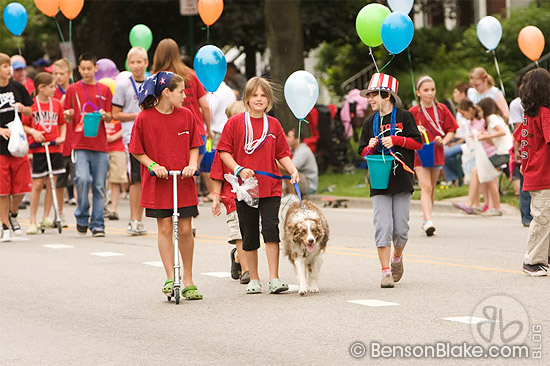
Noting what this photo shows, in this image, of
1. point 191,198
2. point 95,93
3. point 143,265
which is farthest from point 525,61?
point 191,198

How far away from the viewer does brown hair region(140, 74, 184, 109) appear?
30.5 ft

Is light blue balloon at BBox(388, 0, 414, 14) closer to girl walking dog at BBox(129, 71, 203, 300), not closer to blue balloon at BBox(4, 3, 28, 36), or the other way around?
girl walking dog at BBox(129, 71, 203, 300)

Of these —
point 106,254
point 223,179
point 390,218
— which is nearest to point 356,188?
point 106,254

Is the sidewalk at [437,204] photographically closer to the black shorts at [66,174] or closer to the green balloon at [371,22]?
the black shorts at [66,174]

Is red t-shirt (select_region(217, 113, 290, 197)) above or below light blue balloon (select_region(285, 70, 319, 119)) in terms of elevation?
below

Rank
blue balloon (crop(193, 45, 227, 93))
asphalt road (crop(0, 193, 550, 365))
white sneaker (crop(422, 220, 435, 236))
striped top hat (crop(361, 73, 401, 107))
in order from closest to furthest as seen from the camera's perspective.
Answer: asphalt road (crop(0, 193, 550, 365)) → striped top hat (crop(361, 73, 401, 107)) → blue balloon (crop(193, 45, 227, 93)) → white sneaker (crop(422, 220, 435, 236))

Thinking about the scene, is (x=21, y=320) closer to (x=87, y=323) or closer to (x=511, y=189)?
(x=87, y=323)

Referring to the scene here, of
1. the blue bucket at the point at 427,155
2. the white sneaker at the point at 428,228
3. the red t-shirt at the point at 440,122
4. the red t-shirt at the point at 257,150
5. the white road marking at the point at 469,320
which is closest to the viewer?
the white road marking at the point at 469,320

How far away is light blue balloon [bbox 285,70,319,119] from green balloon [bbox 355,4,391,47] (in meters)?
1.24

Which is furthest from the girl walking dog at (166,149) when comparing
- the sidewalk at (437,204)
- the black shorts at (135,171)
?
the sidewalk at (437,204)

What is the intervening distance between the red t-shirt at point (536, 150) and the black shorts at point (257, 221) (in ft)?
8.07

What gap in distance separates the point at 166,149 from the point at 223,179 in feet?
2.61

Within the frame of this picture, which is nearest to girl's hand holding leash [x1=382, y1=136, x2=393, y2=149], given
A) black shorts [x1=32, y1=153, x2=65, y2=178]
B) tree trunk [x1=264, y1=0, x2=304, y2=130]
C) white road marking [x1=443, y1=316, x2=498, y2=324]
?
white road marking [x1=443, y1=316, x2=498, y2=324]

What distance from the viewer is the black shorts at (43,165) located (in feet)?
50.2
